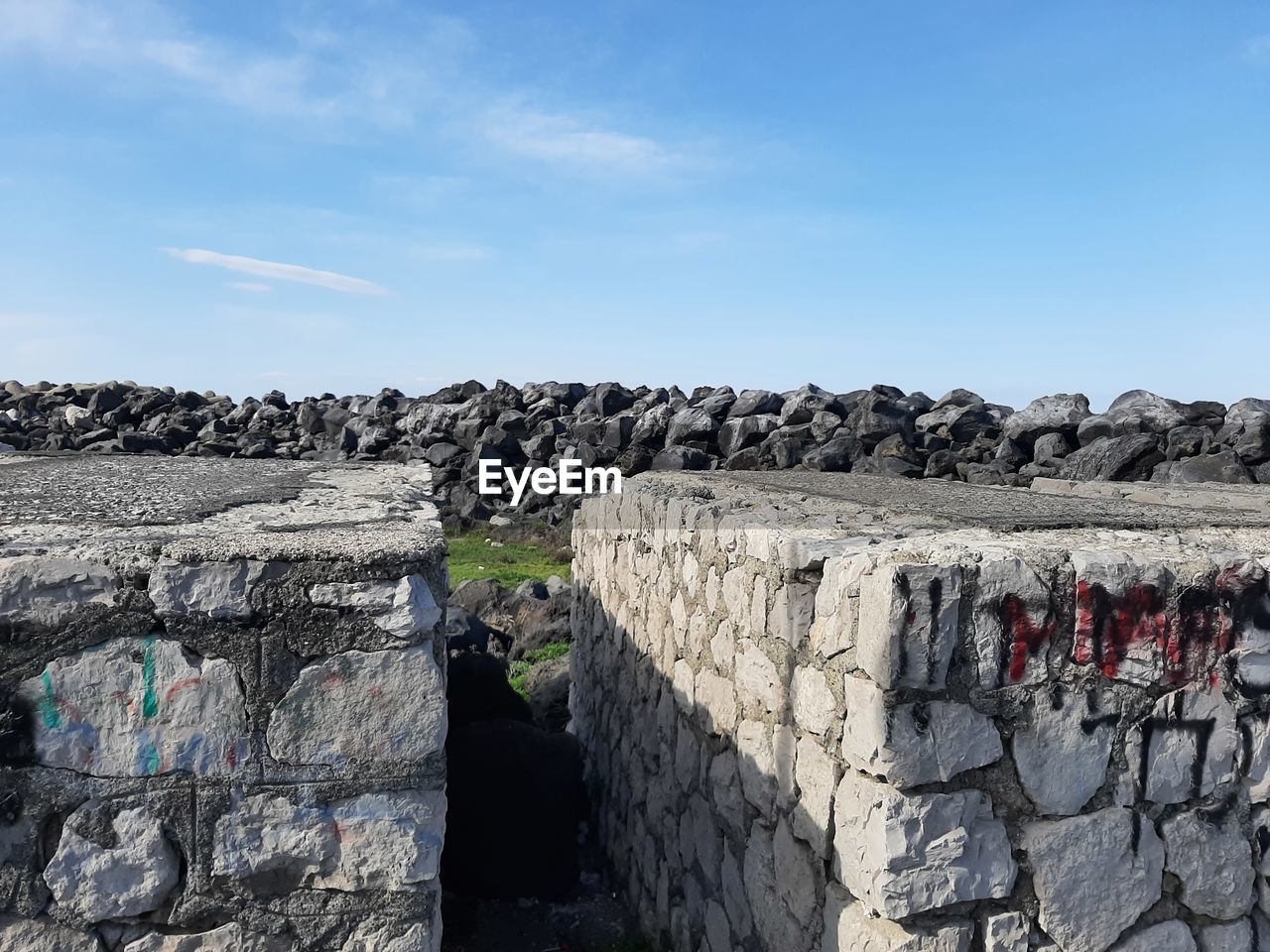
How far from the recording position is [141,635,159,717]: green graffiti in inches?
73.4

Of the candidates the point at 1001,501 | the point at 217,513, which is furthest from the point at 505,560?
the point at 217,513

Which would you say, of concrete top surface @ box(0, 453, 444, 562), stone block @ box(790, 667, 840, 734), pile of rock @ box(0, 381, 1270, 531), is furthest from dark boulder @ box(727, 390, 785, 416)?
stone block @ box(790, 667, 840, 734)

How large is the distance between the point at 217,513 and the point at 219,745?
30.1 inches

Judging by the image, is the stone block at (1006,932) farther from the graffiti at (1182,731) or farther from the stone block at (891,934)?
the graffiti at (1182,731)

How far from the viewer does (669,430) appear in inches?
626

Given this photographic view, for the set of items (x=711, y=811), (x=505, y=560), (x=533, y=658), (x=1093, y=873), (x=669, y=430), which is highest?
(x=669, y=430)

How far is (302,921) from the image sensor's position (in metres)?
1.94

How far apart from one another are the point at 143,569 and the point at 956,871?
1.74 meters

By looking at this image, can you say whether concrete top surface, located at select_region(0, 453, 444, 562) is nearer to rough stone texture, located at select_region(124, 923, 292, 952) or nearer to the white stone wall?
the white stone wall

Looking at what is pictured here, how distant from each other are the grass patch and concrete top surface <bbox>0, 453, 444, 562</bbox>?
589 cm

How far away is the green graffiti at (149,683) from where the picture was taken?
1863 mm

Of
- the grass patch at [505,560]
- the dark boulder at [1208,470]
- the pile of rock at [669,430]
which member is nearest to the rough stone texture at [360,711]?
the grass patch at [505,560]

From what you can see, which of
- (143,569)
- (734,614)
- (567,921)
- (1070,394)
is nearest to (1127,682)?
(734,614)

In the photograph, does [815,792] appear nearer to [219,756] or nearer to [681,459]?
[219,756]
